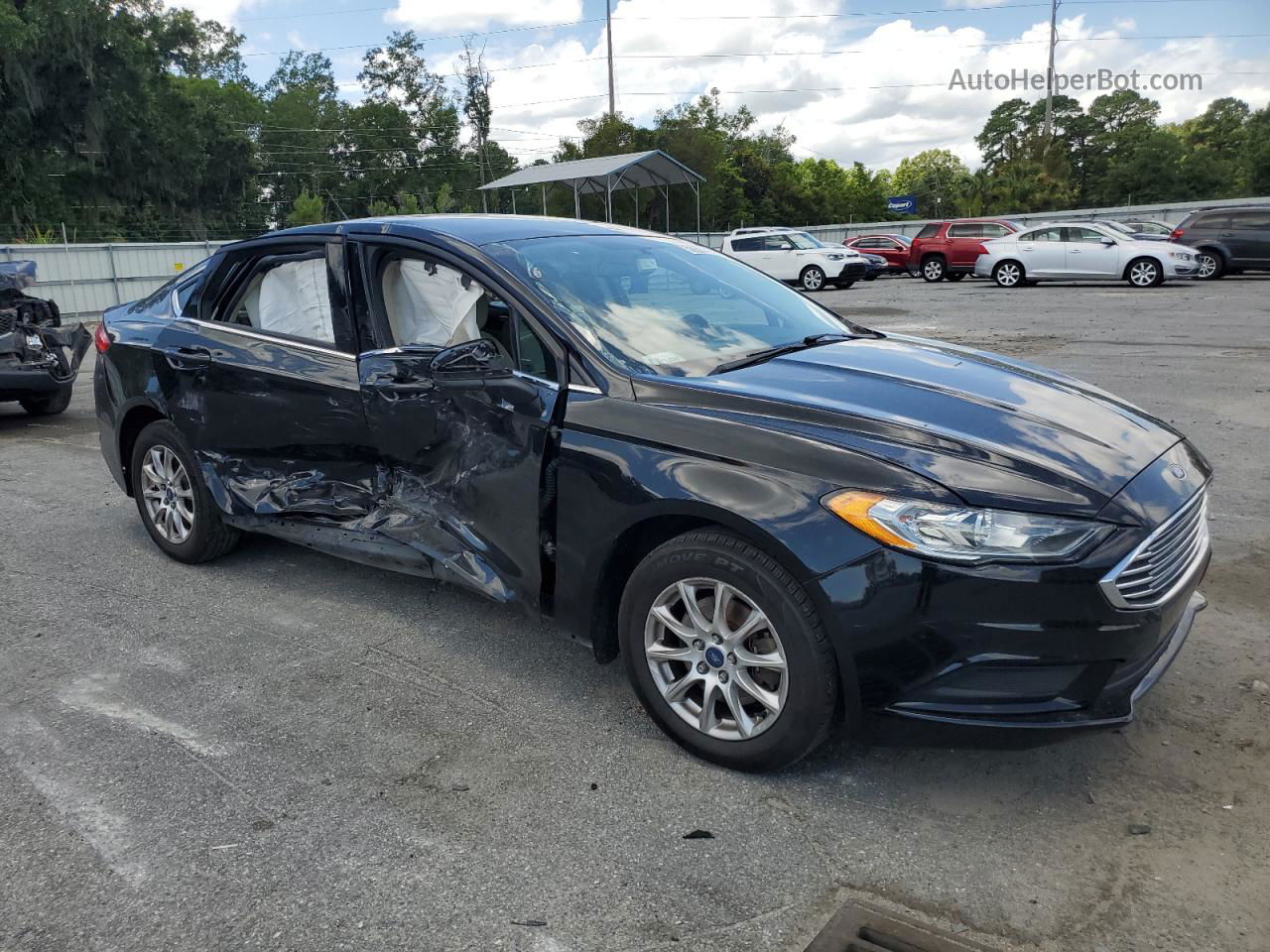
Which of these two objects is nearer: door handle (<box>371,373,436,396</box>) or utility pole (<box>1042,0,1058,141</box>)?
door handle (<box>371,373,436,396</box>)

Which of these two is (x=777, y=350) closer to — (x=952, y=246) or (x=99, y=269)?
(x=99, y=269)

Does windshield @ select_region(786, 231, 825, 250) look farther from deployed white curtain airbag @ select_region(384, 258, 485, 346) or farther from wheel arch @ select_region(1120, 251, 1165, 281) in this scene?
deployed white curtain airbag @ select_region(384, 258, 485, 346)

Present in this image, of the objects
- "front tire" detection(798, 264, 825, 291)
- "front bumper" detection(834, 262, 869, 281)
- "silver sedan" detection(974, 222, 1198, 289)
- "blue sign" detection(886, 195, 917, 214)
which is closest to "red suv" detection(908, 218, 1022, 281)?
"silver sedan" detection(974, 222, 1198, 289)

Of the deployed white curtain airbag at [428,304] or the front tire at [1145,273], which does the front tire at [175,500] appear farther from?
the front tire at [1145,273]

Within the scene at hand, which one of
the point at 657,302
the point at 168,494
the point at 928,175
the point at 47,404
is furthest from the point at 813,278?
the point at 928,175

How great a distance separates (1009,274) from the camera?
24.0m

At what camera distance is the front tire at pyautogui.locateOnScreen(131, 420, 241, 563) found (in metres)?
4.89

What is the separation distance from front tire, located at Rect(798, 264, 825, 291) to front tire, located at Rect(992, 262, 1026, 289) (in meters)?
4.48

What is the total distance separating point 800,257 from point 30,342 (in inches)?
830

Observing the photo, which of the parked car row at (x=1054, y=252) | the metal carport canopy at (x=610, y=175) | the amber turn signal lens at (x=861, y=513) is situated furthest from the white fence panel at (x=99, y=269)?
the amber turn signal lens at (x=861, y=513)

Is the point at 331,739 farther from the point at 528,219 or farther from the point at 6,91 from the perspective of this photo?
the point at 6,91

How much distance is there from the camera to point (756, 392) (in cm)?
314

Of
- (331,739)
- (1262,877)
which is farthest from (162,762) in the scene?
(1262,877)

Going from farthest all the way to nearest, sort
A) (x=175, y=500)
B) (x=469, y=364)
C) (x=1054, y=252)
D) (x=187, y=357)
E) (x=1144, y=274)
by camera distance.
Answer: (x=1054, y=252), (x=1144, y=274), (x=175, y=500), (x=187, y=357), (x=469, y=364)
